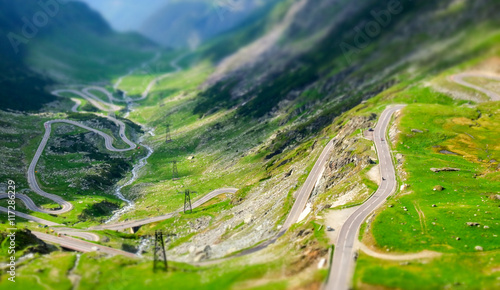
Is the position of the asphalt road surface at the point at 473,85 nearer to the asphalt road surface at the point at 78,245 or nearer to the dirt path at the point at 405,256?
the dirt path at the point at 405,256

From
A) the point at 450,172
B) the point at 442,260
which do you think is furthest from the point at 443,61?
Result: the point at 442,260


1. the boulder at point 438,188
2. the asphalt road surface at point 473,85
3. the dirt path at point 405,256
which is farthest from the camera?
the asphalt road surface at point 473,85

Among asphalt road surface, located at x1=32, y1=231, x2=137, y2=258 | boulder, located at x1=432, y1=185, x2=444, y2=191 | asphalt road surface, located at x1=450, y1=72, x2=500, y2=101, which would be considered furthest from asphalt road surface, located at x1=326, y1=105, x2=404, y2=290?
asphalt road surface, located at x1=450, y1=72, x2=500, y2=101

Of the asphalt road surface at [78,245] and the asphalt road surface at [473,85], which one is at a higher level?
the asphalt road surface at [473,85]

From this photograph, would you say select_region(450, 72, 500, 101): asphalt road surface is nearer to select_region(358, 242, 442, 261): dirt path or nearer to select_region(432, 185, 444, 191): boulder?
select_region(432, 185, 444, 191): boulder

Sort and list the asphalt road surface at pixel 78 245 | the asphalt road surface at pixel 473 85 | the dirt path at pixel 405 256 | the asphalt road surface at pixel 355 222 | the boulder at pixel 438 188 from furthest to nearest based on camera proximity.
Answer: the asphalt road surface at pixel 473 85
the asphalt road surface at pixel 78 245
the boulder at pixel 438 188
the dirt path at pixel 405 256
the asphalt road surface at pixel 355 222

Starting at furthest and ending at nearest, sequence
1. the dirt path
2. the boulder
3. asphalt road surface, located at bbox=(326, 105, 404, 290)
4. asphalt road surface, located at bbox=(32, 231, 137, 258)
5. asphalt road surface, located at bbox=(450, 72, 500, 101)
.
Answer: asphalt road surface, located at bbox=(450, 72, 500, 101)
asphalt road surface, located at bbox=(32, 231, 137, 258)
the boulder
the dirt path
asphalt road surface, located at bbox=(326, 105, 404, 290)

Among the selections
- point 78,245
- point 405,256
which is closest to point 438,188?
point 405,256

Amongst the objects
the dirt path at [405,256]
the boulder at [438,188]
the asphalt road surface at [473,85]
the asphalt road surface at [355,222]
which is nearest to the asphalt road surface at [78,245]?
the asphalt road surface at [355,222]

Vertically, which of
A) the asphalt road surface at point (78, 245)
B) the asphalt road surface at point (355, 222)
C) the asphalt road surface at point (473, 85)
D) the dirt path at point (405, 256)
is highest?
the asphalt road surface at point (473, 85)
